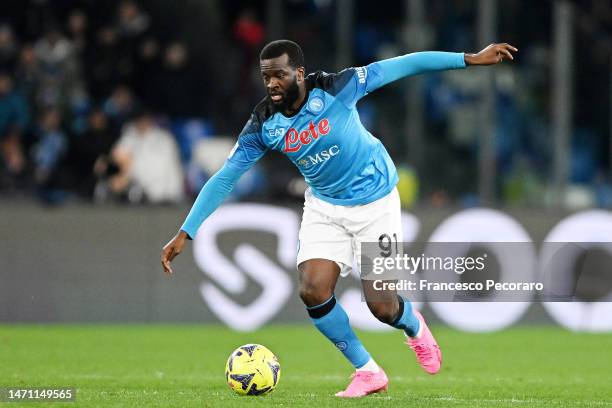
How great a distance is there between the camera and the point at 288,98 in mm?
7738

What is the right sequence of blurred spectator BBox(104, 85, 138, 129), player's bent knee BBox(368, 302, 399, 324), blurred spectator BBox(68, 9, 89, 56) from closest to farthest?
1. player's bent knee BBox(368, 302, 399, 324)
2. blurred spectator BBox(104, 85, 138, 129)
3. blurred spectator BBox(68, 9, 89, 56)

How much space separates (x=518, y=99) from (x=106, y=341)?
7.34 metres

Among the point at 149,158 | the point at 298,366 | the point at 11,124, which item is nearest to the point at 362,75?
the point at 298,366

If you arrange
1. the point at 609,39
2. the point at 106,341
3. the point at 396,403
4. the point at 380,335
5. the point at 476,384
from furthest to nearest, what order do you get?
the point at 609,39, the point at 380,335, the point at 106,341, the point at 476,384, the point at 396,403

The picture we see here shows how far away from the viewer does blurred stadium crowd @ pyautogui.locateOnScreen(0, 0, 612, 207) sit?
14555 millimetres

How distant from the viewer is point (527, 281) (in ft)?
44.2

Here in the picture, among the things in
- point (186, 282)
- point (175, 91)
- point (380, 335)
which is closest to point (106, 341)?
point (186, 282)

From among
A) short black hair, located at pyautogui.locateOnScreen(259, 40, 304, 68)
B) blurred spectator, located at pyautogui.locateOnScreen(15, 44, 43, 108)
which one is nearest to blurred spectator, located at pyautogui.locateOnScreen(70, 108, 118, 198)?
blurred spectator, located at pyautogui.locateOnScreen(15, 44, 43, 108)

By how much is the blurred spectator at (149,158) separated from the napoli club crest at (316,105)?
664 centimetres

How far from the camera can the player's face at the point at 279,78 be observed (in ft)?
24.8

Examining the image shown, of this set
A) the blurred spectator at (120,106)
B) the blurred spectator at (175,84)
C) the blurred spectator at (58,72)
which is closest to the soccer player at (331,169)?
the blurred spectator at (120,106)

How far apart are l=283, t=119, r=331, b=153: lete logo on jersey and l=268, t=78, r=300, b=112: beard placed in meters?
0.15

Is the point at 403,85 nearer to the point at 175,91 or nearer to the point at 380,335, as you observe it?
the point at 175,91

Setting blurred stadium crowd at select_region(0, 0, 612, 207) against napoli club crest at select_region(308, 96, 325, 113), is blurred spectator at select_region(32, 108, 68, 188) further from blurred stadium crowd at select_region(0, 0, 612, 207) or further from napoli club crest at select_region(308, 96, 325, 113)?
napoli club crest at select_region(308, 96, 325, 113)
